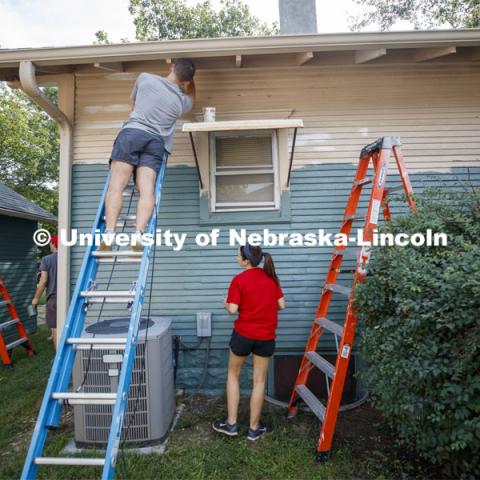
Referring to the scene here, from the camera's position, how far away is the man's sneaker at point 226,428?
3.29 meters

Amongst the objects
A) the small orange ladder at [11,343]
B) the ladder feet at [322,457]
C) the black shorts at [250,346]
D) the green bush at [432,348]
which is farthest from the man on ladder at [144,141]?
the small orange ladder at [11,343]

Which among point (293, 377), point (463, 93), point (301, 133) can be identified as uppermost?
point (463, 93)

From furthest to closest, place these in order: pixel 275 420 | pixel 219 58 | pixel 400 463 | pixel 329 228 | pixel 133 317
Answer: pixel 329 228 → pixel 219 58 → pixel 275 420 → pixel 400 463 → pixel 133 317

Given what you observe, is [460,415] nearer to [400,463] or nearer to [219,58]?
[400,463]

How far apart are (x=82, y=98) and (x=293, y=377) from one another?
4.16 m

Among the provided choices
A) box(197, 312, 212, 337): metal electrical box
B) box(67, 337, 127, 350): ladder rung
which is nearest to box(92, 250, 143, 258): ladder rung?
box(67, 337, 127, 350): ladder rung

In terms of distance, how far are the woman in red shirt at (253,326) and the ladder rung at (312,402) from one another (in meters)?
0.42

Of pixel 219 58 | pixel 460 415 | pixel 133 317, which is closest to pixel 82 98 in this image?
pixel 219 58

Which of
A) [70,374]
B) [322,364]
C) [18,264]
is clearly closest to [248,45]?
[322,364]

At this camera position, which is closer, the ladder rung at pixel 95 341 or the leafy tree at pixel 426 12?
the ladder rung at pixel 95 341

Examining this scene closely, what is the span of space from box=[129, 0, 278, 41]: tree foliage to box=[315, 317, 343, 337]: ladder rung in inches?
897

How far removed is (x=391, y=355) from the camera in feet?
8.20

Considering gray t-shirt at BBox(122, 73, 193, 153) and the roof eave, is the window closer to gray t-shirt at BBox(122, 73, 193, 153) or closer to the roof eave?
the roof eave

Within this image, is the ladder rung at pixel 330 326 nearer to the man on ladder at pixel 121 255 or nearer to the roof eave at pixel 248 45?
the man on ladder at pixel 121 255
